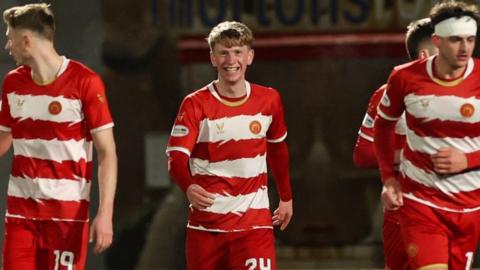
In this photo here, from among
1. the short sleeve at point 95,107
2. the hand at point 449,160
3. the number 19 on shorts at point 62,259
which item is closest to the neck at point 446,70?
the hand at point 449,160

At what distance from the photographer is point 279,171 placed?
7.67 m

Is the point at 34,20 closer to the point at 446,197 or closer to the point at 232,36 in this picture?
the point at 232,36

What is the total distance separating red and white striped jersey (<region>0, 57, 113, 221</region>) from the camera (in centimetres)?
663

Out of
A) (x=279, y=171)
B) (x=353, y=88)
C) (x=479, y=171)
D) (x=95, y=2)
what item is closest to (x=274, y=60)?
(x=353, y=88)

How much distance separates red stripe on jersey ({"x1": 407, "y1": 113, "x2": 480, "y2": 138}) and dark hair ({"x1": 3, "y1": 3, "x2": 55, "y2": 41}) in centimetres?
182

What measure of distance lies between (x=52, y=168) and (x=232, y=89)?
1.20 metres

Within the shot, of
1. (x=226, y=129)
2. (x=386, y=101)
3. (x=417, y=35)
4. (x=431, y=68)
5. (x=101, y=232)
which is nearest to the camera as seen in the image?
(x=101, y=232)

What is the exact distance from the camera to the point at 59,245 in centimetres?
665

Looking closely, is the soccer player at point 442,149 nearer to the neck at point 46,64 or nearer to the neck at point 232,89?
the neck at point 232,89

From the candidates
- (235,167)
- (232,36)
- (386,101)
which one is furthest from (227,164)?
(386,101)

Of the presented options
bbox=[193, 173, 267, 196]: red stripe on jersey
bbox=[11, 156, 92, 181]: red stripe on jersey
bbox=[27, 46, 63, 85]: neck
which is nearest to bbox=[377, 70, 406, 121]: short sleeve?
bbox=[193, 173, 267, 196]: red stripe on jersey

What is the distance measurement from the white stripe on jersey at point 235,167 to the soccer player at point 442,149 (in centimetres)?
73

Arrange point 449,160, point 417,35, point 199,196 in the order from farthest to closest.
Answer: point 417,35
point 199,196
point 449,160

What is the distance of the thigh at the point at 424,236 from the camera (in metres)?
6.81
